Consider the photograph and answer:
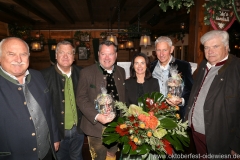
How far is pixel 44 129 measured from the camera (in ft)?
7.43

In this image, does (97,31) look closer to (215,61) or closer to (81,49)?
(81,49)

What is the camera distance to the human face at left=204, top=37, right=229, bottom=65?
8.28 feet

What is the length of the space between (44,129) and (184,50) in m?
15.5

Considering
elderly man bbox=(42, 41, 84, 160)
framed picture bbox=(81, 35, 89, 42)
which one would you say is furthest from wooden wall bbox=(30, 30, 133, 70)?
elderly man bbox=(42, 41, 84, 160)

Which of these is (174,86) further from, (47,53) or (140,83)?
(47,53)

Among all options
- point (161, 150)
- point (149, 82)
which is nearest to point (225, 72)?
point (149, 82)

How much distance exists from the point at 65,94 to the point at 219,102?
7.53 feet

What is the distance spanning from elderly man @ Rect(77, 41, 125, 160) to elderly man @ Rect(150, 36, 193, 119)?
0.69m

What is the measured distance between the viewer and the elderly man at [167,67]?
116 inches

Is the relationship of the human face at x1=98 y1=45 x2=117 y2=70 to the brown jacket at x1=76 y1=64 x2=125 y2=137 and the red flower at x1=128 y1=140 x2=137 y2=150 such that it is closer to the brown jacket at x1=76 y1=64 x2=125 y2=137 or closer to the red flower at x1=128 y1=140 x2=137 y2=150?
the brown jacket at x1=76 y1=64 x2=125 y2=137

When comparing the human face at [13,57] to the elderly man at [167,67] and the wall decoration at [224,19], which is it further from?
the wall decoration at [224,19]

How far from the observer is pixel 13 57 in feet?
6.68

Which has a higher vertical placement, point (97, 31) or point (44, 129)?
point (97, 31)

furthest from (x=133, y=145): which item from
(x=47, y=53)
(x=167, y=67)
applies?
(x=47, y=53)
